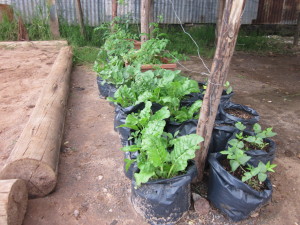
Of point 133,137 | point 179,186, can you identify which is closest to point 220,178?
point 179,186

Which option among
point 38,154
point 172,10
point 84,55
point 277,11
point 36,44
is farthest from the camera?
point 277,11

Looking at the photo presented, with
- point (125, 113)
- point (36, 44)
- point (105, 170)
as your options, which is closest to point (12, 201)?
point (105, 170)

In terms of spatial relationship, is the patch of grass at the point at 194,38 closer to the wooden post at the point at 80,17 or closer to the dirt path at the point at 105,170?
the wooden post at the point at 80,17

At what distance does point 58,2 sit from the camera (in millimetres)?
8562

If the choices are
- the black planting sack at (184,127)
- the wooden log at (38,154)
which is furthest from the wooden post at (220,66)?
the wooden log at (38,154)

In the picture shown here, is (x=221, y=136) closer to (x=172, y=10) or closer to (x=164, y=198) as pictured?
(x=164, y=198)

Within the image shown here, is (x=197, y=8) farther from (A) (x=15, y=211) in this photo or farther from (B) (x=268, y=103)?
(A) (x=15, y=211)

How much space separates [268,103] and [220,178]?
2895 mm

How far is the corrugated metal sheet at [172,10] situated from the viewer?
843 cm

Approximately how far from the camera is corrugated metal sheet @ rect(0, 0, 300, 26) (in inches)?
332

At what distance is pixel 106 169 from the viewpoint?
282 centimetres

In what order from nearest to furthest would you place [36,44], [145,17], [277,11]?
[145,17] → [36,44] → [277,11]

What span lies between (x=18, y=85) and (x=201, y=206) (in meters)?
3.97

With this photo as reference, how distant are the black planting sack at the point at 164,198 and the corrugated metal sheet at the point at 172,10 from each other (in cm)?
576
